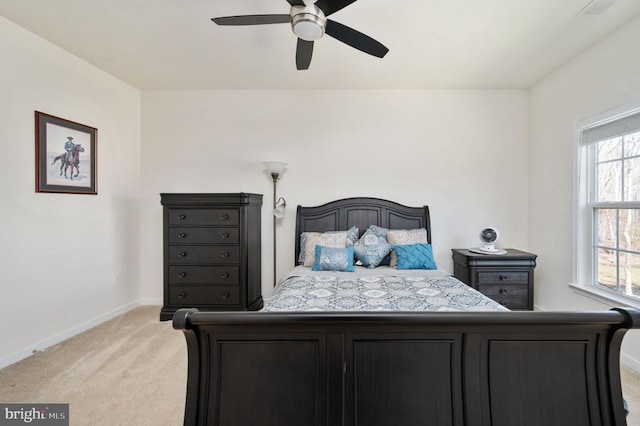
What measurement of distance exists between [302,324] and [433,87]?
11.2 ft

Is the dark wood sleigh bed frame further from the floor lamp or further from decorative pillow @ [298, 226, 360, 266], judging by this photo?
the floor lamp

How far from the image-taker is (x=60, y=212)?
9.11ft

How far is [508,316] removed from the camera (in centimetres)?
120

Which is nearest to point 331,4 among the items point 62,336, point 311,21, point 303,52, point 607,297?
point 311,21

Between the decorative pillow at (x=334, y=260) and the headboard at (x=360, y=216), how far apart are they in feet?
2.02

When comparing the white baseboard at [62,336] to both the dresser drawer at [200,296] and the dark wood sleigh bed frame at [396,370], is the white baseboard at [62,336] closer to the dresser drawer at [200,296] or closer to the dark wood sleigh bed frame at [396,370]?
the dresser drawer at [200,296]

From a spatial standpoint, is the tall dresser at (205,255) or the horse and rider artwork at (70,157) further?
the tall dresser at (205,255)

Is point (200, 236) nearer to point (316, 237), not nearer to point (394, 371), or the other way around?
point (316, 237)

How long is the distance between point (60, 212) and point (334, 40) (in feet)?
9.77

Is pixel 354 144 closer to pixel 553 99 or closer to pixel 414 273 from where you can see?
pixel 414 273

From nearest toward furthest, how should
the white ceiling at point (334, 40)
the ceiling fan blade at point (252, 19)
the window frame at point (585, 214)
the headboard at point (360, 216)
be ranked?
the ceiling fan blade at point (252, 19) → the white ceiling at point (334, 40) → the window frame at point (585, 214) → the headboard at point (360, 216)

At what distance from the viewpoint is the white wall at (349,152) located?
3639 mm

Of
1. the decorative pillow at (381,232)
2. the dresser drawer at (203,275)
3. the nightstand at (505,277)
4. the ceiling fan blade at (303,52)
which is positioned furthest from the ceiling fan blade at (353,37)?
the dresser drawer at (203,275)

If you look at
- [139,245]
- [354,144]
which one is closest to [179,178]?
[139,245]
